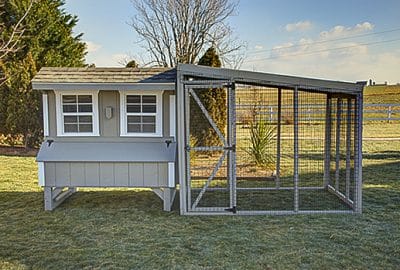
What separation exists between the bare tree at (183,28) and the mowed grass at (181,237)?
858 centimetres

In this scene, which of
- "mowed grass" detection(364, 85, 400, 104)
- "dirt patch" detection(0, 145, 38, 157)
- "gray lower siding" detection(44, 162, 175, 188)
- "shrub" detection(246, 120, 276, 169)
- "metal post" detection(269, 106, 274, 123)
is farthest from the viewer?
"mowed grass" detection(364, 85, 400, 104)

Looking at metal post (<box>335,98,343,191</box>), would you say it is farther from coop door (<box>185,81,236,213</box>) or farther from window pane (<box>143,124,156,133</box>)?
window pane (<box>143,124,156,133</box>)

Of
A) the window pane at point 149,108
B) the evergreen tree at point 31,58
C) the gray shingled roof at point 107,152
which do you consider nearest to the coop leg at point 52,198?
the gray shingled roof at point 107,152

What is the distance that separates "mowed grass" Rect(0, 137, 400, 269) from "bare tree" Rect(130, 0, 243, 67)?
8.58 meters

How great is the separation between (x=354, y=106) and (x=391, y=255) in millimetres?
1996

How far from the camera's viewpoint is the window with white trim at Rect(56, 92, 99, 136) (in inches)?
200

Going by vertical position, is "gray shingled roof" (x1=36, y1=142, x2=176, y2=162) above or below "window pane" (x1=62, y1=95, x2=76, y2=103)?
below

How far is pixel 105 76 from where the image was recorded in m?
5.14

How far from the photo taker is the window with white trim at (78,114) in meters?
5.07

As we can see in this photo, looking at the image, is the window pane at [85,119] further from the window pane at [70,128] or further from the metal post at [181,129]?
the metal post at [181,129]

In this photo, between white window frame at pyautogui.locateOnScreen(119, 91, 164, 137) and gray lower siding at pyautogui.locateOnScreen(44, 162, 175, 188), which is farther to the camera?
white window frame at pyautogui.locateOnScreen(119, 91, 164, 137)

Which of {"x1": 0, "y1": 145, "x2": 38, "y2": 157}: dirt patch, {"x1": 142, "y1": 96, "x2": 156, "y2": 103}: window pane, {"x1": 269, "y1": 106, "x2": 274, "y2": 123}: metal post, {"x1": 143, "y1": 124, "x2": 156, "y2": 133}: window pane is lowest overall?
{"x1": 0, "y1": 145, "x2": 38, "y2": 157}: dirt patch

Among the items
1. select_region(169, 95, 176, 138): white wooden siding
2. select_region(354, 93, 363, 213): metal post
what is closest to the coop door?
select_region(169, 95, 176, 138): white wooden siding

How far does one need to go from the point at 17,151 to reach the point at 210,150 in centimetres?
837
